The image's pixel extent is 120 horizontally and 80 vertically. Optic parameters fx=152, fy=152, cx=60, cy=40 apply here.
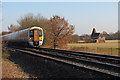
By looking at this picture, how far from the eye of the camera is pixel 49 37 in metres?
23.5

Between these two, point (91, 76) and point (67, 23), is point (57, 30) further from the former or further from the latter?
point (91, 76)

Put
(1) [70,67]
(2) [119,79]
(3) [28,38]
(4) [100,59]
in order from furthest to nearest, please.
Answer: (3) [28,38]
(4) [100,59]
(1) [70,67]
(2) [119,79]

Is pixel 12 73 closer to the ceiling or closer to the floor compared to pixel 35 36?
closer to the floor

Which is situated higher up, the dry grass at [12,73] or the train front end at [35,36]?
the train front end at [35,36]

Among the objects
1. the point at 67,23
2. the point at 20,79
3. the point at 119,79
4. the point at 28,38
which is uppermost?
the point at 67,23

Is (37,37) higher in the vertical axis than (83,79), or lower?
higher

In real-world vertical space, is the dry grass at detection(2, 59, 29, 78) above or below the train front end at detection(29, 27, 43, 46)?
below

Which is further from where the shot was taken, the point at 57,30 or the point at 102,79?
the point at 57,30

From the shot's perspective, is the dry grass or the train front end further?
the train front end

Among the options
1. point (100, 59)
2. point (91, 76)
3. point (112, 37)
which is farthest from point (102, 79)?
point (112, 37)

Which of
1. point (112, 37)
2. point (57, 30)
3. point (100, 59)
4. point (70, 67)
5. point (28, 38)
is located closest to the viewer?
point (70, 67)

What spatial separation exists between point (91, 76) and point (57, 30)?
56.1 ft

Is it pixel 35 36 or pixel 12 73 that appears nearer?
pixel 12 73

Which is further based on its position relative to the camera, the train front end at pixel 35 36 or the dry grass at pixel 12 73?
the train front end at pixel 35 36
